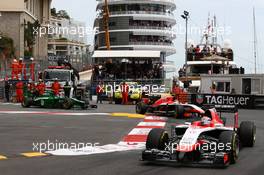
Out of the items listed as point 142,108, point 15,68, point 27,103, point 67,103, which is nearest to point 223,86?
point 67,103

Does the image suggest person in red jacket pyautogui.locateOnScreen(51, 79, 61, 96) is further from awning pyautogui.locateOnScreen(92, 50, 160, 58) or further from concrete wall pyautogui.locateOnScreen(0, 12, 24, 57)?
concrete wall pyautogui.locateOnScreen(0, 12, 24, 57)

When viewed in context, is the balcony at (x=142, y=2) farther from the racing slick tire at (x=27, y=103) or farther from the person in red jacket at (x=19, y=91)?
the racing slick tire at (x=27, y=103)

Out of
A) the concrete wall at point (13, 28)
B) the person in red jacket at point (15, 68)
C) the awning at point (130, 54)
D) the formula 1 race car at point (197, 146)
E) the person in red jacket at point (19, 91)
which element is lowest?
the formula 1 race car at point (197, 146)

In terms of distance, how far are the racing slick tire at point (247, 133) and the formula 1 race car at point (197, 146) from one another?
1.38 meters

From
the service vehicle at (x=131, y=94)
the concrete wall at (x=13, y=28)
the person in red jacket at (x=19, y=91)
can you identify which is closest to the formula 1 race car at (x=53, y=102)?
the person in red jacket at (x=19, y=91)

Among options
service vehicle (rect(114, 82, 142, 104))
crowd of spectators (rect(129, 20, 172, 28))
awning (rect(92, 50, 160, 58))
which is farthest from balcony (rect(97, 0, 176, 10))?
service vehicle (rect(114, 82, 142, 104))

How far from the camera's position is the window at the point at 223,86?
36969 millimetres

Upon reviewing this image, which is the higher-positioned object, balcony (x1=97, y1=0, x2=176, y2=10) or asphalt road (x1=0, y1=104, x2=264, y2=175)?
balcony (x1=97, y1=0, x2=176, y2=10)

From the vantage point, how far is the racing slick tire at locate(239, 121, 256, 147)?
12.3m

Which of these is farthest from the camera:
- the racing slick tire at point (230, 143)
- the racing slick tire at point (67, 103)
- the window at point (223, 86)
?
the window at point (223, 86)

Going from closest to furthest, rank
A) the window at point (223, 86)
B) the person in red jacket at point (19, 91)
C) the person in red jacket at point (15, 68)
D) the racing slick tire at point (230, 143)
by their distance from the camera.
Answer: the racing slick tire at point (230, 143), the person in red jacket at point (19, 91), the person in red jacket at point (15, 68), the window at point (223, 86)

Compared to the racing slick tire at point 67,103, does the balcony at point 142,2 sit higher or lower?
higher

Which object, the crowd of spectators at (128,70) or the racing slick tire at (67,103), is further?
the crowd of spectators at (128,70)

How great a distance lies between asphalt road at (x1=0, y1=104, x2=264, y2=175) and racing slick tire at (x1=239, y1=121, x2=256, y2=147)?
256 mm
